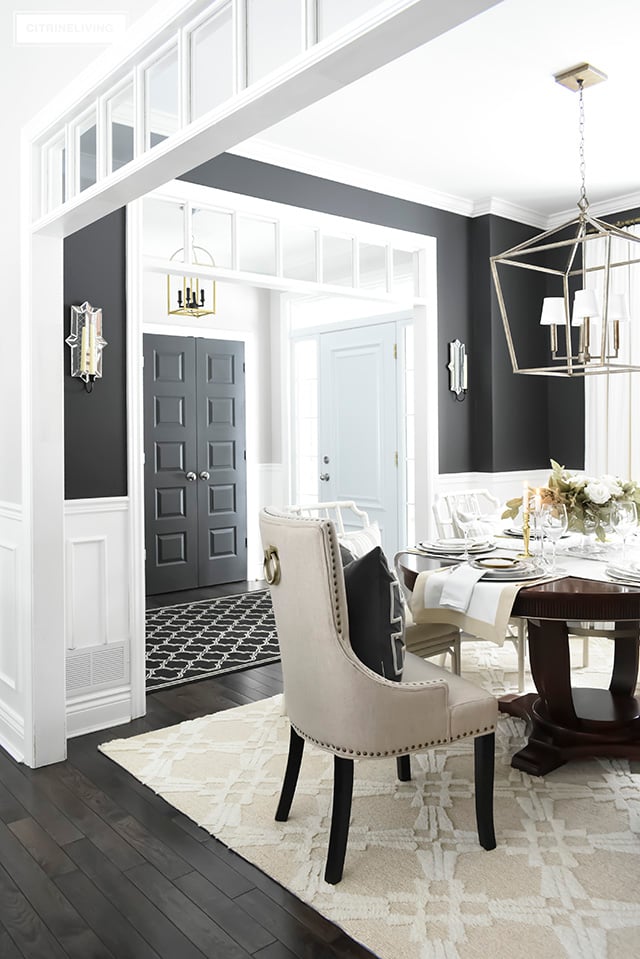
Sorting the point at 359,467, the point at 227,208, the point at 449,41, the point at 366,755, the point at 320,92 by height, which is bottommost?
the point at 366,755

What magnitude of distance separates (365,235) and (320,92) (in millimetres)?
3191

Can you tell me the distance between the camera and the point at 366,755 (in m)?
2.21

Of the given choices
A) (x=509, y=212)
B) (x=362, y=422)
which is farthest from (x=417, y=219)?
(x=362, y=422)

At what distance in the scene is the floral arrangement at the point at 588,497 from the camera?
300 cm

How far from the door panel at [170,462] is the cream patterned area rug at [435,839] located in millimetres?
3214

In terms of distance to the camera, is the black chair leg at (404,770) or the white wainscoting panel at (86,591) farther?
the white wainscoting panel at (86,591)

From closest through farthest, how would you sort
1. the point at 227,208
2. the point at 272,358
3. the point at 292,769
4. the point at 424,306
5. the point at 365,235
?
the point at 292,769, the point at 227,208, the point at 365,235, the point at 424,306, the point at 272,358

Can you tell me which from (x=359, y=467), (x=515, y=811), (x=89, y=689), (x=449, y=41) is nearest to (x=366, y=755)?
(x=515, y=811)

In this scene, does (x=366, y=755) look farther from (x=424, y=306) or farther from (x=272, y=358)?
(x=272, y=358)

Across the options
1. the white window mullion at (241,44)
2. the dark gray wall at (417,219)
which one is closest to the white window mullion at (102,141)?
the white window mullion at (241,44)

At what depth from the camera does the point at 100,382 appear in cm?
348

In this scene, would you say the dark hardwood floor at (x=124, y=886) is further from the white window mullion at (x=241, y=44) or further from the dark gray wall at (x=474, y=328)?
the dark gray wall at (x=474, y=328)

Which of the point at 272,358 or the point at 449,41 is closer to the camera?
the point at 449,41

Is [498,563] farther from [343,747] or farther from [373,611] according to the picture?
[343,747]
